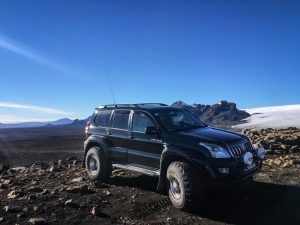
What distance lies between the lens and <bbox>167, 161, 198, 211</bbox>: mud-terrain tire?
805 cm

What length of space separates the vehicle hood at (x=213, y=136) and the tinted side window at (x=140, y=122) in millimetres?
1049

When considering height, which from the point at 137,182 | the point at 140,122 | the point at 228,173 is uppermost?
the point at 140,122

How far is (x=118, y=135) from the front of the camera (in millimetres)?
10539

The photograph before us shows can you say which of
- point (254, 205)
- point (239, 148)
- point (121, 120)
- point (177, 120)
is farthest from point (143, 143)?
point (254, 205)

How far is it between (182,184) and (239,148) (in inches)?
53.8

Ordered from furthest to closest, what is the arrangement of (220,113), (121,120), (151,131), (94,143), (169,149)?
1. (220,113)
2. (94,143)
3. (121,120)
4. (151,131)
5. (169,149)

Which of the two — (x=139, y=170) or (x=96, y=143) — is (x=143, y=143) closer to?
(x=139, y=170)

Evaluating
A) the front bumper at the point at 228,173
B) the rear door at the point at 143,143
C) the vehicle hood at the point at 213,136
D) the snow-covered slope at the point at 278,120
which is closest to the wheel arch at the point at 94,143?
the rear door at the point at 143,143

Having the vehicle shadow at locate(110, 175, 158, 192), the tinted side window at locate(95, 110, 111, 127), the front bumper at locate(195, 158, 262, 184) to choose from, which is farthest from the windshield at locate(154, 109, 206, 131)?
the tinted side window at locate(95, 110, 111, 127)

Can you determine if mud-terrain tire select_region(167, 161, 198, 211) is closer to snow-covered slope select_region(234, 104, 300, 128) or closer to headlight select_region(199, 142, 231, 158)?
headlight select_region(199, 142, 231, 158)

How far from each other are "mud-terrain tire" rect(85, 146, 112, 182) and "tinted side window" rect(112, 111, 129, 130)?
0.89 m

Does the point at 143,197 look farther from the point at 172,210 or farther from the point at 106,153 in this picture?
the point at 106,153

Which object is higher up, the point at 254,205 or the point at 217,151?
the point at 217,151

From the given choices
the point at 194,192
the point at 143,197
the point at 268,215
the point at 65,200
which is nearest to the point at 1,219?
the point at 65,200
